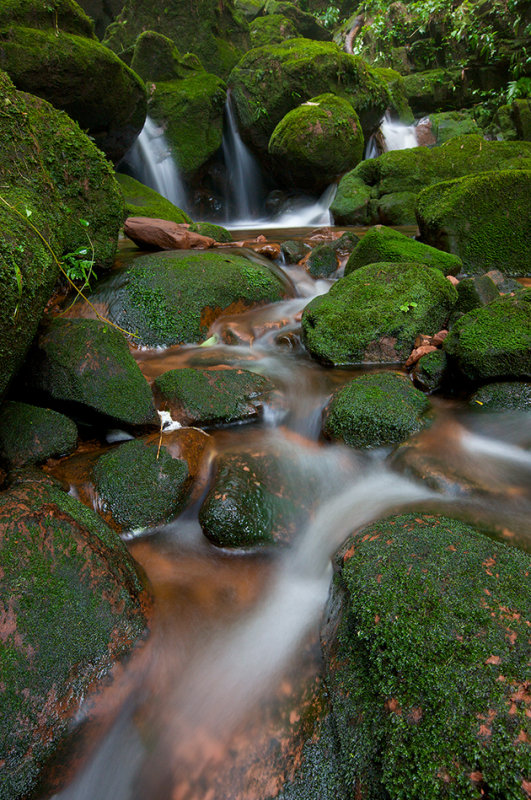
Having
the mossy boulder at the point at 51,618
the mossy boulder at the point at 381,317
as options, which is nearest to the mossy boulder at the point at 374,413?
the mossy boulder at the point at 381,317

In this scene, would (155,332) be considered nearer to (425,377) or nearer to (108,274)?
(108,274)

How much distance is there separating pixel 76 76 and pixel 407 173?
7.77 metres

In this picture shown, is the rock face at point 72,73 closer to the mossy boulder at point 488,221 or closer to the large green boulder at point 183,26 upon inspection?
the mossy boulder at point 488,221

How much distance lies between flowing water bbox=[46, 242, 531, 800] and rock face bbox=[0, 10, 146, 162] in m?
9.42

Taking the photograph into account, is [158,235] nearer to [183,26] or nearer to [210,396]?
[210,396]

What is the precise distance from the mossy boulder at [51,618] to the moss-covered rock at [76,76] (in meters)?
8.01

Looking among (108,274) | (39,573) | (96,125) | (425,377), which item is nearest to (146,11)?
(96,125)

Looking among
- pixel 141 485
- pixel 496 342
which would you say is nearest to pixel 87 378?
pixel 141 485

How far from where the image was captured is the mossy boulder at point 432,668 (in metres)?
1.25

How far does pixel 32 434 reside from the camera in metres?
3.18

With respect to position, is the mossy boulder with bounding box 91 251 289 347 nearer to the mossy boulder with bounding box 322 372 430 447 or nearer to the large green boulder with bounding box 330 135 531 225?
the mossy boulder with bounding box 322 372 430 447

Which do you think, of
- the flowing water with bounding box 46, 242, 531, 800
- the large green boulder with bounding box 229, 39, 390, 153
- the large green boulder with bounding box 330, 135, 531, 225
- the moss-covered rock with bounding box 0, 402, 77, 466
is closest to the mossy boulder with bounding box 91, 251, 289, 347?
the flowing water with bounding box 46, 242, 531, 800

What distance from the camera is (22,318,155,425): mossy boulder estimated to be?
355 centimetres

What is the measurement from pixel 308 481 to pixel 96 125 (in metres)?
11.5
